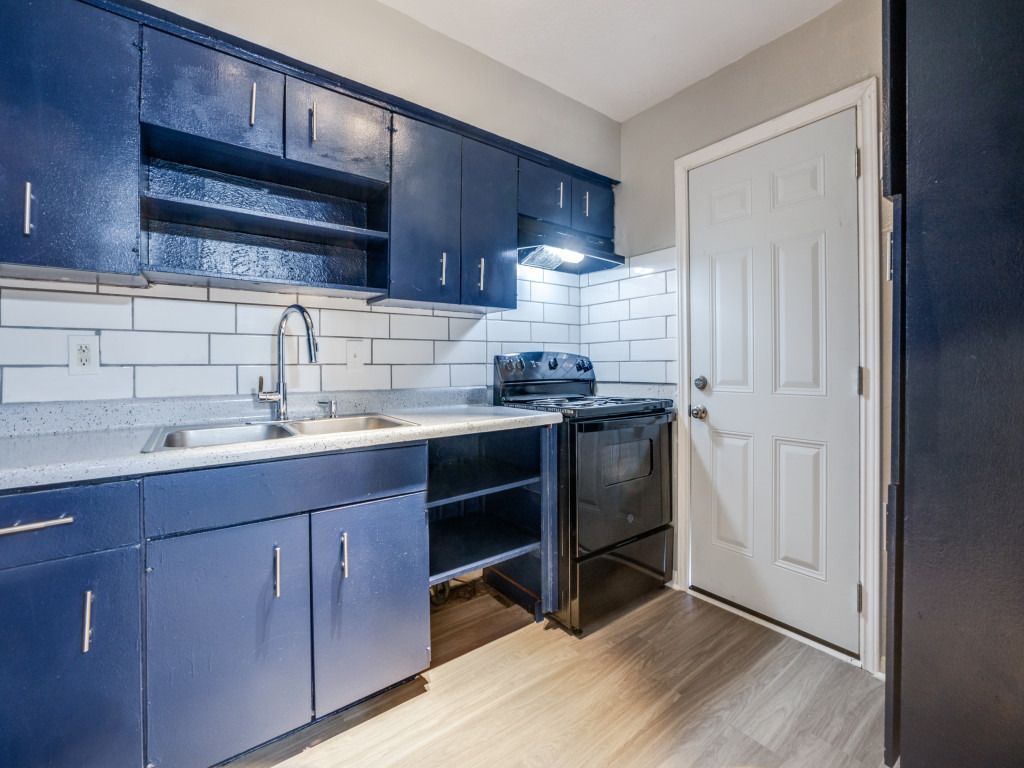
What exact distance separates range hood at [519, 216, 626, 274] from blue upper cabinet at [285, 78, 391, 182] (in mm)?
759

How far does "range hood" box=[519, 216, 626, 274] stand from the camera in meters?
2.27

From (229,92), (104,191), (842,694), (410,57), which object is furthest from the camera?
(410,57)

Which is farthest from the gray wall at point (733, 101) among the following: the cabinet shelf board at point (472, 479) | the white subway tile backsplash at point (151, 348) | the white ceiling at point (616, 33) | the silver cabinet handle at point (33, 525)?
the silver cabinet handle at point (33, 525)

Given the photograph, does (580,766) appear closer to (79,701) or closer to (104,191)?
(79,701)

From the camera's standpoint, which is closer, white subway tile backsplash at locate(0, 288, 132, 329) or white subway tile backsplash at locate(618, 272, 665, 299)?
white subway tile backsplash at locate(0, 288, 132, 329)

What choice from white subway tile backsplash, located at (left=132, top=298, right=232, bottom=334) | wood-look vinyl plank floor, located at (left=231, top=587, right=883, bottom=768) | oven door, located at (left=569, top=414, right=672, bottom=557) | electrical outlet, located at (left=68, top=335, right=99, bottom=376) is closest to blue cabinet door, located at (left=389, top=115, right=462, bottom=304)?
white subway tile backsplash, located at (left=132, top=298, right=232, bottom=334)

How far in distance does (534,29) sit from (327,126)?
3.40 feet

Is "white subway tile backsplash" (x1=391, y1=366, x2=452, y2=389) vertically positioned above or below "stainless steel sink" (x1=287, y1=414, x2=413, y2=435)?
above

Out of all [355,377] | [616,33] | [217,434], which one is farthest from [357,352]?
[616,33]

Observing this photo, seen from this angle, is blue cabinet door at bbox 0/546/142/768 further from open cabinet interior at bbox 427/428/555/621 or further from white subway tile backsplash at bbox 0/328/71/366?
open cabinet interior at bbox 427/428/555/621

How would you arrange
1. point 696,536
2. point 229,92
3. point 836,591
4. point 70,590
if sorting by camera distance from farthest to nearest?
point 696,536 → point 836,591 → point 229,92 → point 70,590

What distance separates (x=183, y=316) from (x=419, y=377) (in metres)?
0.95

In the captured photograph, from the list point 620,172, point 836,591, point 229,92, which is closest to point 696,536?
point 836,591

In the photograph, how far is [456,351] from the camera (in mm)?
2359
